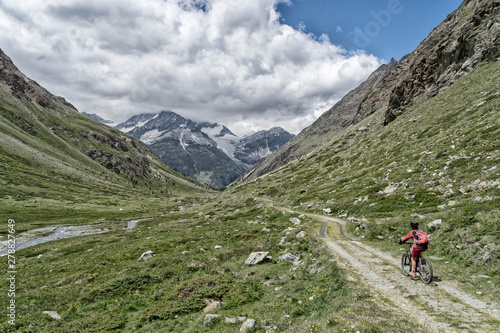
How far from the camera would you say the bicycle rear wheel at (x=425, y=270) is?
41.5 feet

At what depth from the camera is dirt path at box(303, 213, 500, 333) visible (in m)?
8.63

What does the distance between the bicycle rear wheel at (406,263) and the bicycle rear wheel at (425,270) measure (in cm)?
102

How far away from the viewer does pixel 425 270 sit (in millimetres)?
13023

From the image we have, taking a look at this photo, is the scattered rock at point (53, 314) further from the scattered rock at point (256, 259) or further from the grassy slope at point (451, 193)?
the grassy slope at point (451, 193)

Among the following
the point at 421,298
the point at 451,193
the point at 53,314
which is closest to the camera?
the point at 421,298

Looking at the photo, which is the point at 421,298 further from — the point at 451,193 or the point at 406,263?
the point at 451,193

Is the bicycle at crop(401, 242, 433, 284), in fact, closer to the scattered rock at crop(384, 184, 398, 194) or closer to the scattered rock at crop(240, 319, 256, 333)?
the scattered rock at crop(240, 319, 256, 333)

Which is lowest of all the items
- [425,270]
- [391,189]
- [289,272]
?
[289,272]

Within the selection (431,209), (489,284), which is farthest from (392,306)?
(431,209)

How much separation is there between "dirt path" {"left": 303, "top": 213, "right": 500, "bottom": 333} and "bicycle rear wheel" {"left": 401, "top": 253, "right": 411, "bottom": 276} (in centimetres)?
37

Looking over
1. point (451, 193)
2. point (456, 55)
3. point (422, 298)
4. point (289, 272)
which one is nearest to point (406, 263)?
point (422, 298)

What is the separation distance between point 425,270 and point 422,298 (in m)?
2.59

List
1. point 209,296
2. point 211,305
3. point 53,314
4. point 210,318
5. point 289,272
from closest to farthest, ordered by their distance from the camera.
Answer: point 210,318, point 211,305, point 209,296, point 53,314, point 289,272

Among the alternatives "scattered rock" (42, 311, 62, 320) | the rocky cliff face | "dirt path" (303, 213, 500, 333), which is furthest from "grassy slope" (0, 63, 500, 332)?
the rocky cliff face
